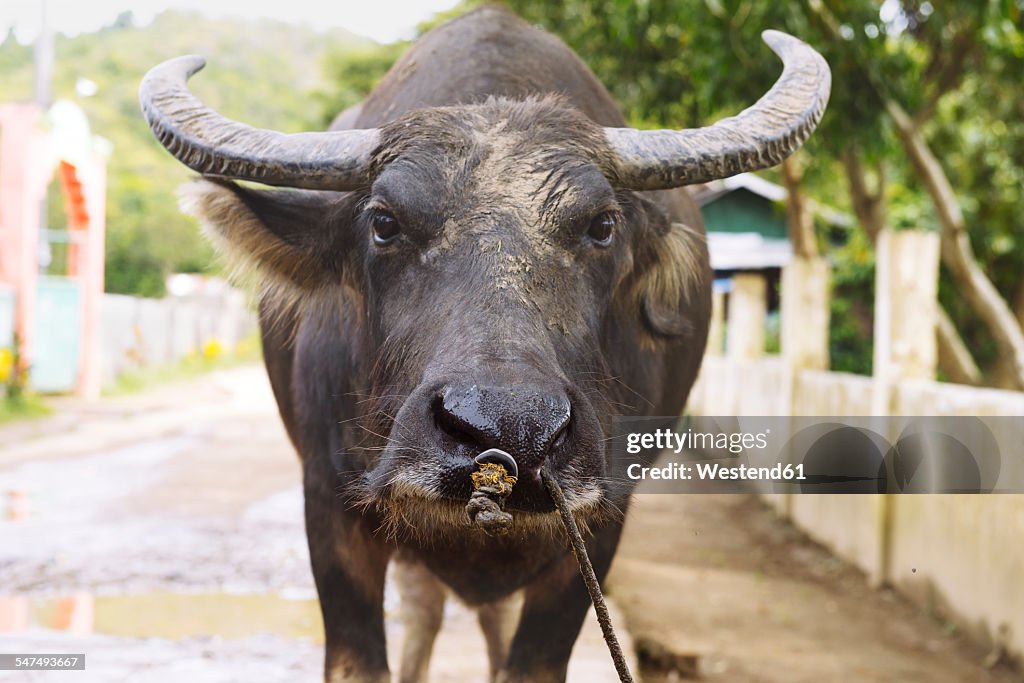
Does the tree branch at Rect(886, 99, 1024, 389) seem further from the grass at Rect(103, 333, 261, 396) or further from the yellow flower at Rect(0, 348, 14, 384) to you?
the grass at Rect(103, 333, 261, 396)

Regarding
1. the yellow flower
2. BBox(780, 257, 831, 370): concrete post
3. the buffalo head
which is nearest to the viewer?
the buffalo head

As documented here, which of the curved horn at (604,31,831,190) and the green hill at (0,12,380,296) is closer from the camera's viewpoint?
the curved horn at (604,31,831,190)

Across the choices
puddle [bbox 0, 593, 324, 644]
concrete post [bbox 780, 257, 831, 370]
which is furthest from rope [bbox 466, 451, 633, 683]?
concrete post [bbox 780, 257, 831, 370]

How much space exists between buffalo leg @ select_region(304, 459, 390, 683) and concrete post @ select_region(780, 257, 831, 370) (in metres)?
6.18

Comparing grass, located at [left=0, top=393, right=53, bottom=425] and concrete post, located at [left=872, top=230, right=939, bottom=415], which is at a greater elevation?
concrete post, located at [left=872, top=230, right=939, bottom=415]

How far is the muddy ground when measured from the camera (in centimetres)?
452

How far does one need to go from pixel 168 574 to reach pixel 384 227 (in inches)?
143

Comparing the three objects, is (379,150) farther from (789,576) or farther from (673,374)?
(789,576)

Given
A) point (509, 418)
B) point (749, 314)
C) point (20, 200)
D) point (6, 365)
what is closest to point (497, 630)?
point (509, 418)

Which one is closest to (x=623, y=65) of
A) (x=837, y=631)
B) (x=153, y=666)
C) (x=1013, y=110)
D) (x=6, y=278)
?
(x=1013, y=110)

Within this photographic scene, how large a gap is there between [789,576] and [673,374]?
3.86 metres

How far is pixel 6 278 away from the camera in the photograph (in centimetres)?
1538

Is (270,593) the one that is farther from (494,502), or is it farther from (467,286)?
(494,502)

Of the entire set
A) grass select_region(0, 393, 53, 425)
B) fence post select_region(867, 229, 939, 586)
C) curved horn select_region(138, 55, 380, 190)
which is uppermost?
curved horn select_region(138, 55, 380, 190)
